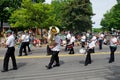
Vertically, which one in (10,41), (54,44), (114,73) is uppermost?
(10,41)

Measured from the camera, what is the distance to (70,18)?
6328 cm

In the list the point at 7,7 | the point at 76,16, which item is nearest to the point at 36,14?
the point at 76,16

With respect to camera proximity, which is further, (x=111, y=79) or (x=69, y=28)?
(x=69, y=28)

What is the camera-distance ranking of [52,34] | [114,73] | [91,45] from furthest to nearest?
1. [91,45]
2. [52,34]
3. [114,73]

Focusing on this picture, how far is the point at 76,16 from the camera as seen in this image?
2453 inches

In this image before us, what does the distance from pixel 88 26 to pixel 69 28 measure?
380 cm

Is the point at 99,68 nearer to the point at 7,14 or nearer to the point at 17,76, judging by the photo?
the point at 17,76

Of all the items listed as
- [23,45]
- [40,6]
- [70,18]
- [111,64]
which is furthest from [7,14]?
[111,64]

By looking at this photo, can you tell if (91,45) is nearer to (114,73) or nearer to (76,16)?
(114,73)

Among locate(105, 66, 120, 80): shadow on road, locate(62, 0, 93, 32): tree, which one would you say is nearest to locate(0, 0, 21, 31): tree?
locate(62, 0, 93, 32): tree

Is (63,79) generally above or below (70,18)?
below

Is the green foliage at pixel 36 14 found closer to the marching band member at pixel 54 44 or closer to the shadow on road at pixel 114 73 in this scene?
the marching band member at pixel 54 44

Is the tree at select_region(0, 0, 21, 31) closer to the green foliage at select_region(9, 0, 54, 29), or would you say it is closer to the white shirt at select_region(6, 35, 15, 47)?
the green foliage at select_region(9, 0, 54, 29)

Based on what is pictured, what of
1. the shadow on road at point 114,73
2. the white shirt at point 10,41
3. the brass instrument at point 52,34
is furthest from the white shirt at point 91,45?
the white shirt at point 10,41
